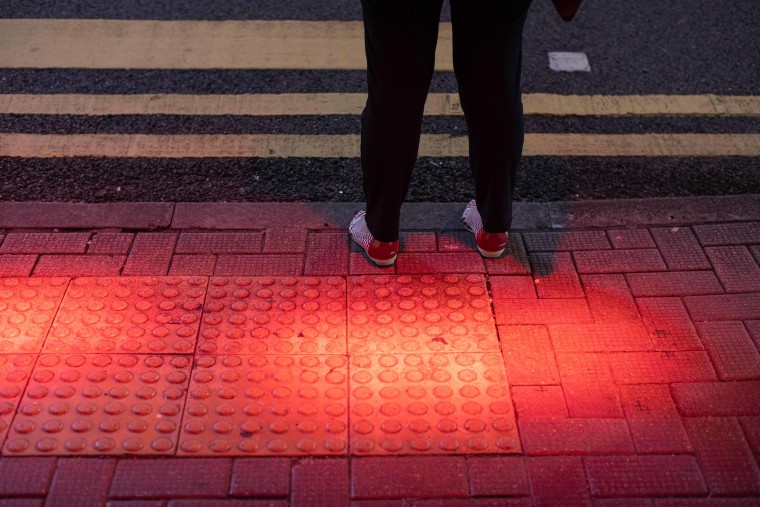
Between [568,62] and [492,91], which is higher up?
[492,91]

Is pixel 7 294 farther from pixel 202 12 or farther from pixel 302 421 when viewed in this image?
pixel 202 12

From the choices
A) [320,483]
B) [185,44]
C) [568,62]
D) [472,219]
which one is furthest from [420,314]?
[185,44]

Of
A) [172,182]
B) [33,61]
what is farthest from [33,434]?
[33,61]

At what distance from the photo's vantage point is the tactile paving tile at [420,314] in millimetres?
2832

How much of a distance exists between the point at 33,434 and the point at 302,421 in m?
0.82

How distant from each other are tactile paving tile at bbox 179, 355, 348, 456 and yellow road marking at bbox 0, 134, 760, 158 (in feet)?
4.74

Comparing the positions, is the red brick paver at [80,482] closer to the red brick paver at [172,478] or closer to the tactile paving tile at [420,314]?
the red brick paver at [172,478]

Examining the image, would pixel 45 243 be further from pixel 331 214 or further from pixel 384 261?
pixel 384 261

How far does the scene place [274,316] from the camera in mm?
2932

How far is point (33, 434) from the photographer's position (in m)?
2.49

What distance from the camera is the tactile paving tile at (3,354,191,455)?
246 centimetres

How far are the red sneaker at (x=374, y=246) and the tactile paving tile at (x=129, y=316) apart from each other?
0.63 metres

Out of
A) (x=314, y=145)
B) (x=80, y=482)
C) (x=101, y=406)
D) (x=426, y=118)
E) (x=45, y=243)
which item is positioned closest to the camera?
(x=80, y=482)

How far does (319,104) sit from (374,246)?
1394 millimetres
